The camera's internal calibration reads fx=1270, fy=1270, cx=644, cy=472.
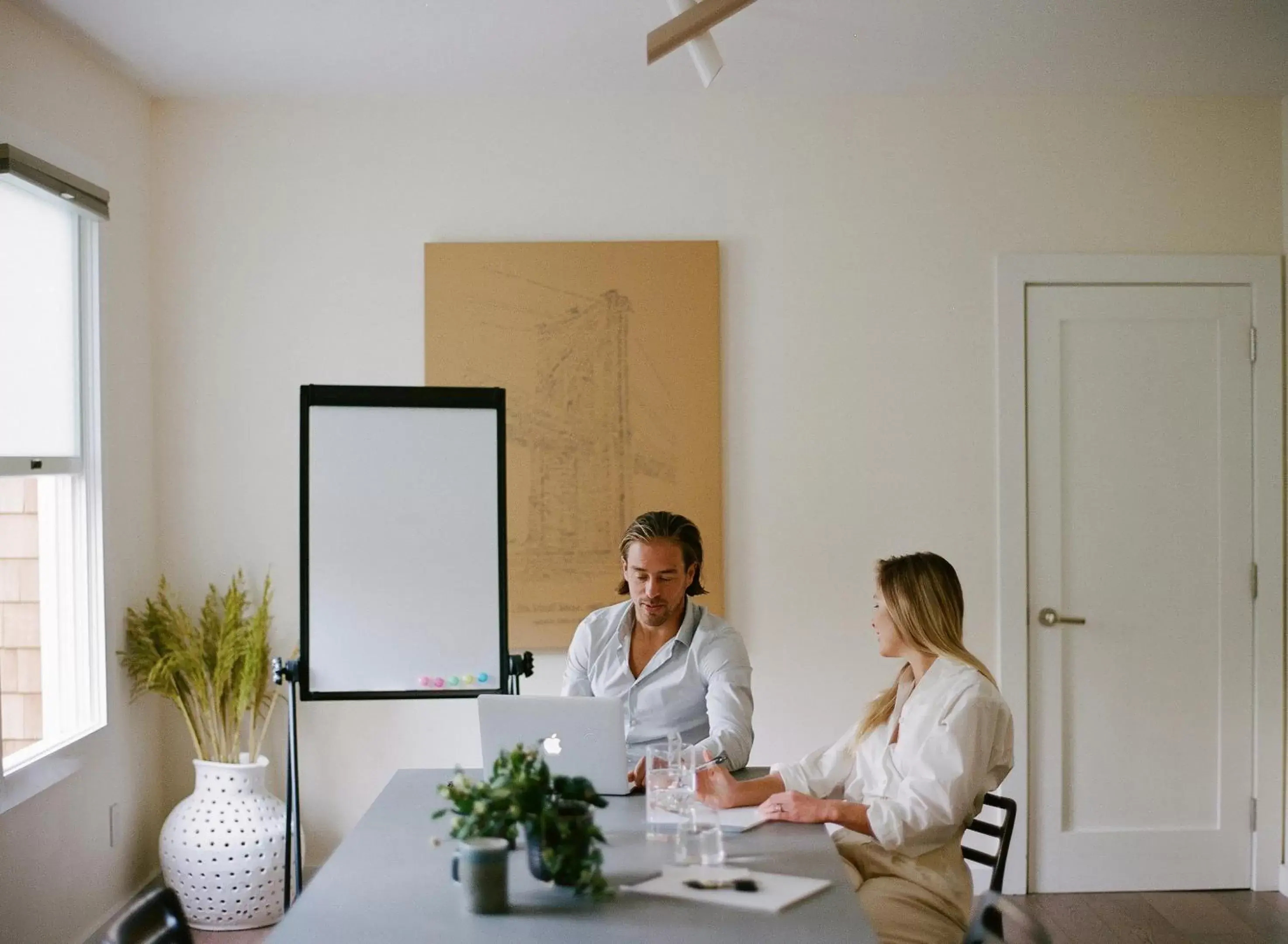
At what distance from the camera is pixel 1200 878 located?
4.39 meters

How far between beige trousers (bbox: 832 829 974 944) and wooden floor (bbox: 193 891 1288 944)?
141 centimetres

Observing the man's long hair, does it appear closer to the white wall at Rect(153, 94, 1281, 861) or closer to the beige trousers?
the beige trousers

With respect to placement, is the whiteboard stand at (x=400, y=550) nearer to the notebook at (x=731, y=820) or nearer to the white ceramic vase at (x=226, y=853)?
the white ceramic vase at (x=226, y=853)

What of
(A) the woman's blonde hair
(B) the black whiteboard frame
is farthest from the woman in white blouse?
(B) the black whiteboard frame

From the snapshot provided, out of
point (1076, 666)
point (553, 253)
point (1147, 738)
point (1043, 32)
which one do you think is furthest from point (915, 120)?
point (1147, 738)

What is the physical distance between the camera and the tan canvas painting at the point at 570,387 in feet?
14.2

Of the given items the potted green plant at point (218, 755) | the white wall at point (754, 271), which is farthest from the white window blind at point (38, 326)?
the potted green plant at point (218, 755)

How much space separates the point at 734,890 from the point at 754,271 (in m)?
2.68

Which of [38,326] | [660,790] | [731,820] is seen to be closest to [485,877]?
[660,790]

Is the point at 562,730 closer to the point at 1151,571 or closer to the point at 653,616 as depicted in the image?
the point at 653,616

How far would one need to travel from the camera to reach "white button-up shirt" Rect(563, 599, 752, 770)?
124 inches

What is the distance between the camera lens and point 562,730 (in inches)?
103

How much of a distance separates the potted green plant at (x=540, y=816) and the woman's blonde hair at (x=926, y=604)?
99 cm

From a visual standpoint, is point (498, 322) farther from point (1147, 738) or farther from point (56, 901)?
point (1147, 738)
